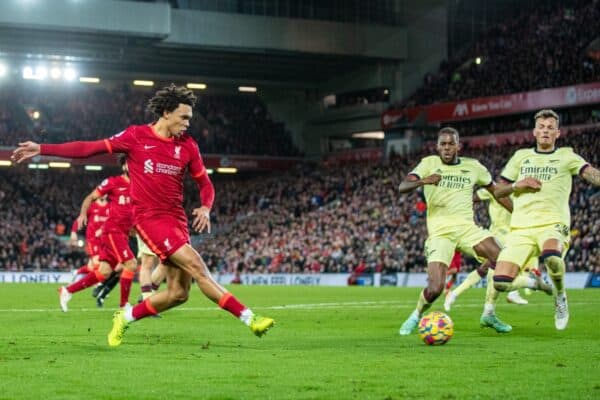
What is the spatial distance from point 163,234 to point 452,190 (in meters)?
4.67

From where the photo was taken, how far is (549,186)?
44.0 feet

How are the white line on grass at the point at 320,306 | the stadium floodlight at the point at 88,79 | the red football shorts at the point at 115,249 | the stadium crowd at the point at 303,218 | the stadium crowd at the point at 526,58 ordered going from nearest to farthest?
the red football shorts at the point at 115,249, the white line on grass at the point at 320,306, the stadium crowd at the point at 303,218, the stadium crowd at the point at 526,58, the stadium floodlight at the point at 88,79

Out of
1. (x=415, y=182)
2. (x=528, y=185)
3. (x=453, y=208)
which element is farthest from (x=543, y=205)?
(x=415, y=182)

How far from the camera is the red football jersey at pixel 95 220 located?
23.3 meters

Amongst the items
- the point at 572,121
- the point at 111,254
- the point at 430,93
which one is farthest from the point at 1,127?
the point at 111,254

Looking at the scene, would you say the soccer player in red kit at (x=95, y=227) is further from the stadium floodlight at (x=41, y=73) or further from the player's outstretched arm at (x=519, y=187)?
the stadium floodlight at (x=41, y=73)

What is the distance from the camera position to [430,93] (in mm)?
60500

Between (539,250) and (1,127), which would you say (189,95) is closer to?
(539,250)

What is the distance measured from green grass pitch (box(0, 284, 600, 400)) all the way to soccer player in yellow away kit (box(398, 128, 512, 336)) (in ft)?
3.46

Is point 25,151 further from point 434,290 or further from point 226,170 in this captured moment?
point 226,170

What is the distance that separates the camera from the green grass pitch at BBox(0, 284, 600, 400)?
317 inches

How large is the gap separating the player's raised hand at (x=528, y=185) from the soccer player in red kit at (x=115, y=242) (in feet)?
28.3

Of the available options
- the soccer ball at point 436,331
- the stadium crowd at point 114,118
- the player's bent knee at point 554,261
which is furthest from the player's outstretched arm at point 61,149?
the stadium crowd at point 114,118

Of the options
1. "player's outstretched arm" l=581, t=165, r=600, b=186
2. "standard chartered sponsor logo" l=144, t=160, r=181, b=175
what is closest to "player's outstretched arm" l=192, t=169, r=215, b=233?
"standard chartered sponsor logo" l=144, t=160, r=181, b=175
